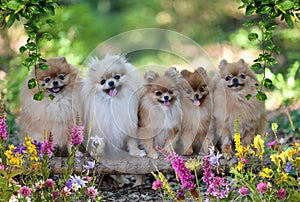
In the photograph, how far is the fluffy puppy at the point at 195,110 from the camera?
14.1 feet

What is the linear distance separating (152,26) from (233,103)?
699 cm

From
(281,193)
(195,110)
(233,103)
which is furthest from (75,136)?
(233,103)

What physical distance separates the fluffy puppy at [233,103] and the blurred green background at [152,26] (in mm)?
1443

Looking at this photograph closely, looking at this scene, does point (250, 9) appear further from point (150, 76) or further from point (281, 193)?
point (281, 193)

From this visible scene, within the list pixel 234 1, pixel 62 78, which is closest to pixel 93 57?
pixel 62 78

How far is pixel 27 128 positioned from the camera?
4.45 meters

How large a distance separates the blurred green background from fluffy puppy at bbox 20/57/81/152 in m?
1.34

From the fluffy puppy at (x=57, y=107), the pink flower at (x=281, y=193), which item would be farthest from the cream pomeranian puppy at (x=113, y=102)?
the pink flower at (x=281, y=193)

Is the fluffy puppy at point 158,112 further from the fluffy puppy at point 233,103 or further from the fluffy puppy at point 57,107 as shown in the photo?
the fluffy puppy at point 57,107

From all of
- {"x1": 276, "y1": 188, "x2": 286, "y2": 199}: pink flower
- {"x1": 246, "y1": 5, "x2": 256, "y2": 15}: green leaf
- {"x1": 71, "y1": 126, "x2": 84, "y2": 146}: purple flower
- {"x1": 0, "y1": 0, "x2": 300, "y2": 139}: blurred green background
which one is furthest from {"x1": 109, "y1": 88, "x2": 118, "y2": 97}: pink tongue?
{"x1": 0, "y1": 0, "x2": 300, "y2": 139}: blurred green background

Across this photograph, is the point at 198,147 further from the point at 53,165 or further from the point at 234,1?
the point at 234,1

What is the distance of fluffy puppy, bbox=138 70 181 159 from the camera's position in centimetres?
427

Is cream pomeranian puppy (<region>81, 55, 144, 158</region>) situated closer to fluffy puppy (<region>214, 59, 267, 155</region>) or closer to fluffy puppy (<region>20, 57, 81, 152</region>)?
fluffy puppy (<region>20, 57, 81, 152</region>)

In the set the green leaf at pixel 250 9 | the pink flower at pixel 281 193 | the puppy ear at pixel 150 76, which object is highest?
the green leaf at pixel 250 9
